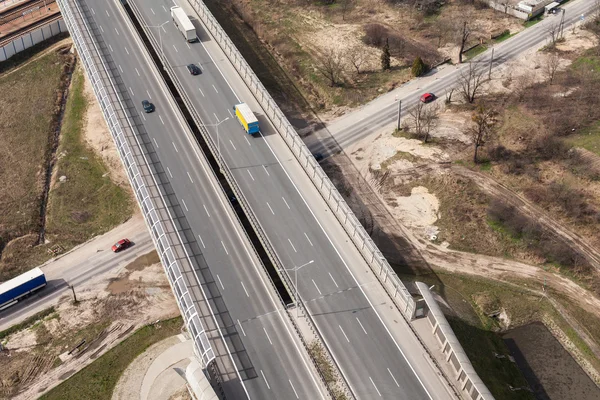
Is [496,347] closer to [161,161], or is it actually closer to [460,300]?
[460,300]

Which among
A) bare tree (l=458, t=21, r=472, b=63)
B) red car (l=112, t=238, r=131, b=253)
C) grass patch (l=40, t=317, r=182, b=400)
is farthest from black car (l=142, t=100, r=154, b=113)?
bare tree (l=458, t=21, r=472, b=63)

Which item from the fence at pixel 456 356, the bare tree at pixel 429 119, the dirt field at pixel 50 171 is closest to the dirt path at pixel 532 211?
the bare tree at pixel 429 119

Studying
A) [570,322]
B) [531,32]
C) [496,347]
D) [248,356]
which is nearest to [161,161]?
[248,356]

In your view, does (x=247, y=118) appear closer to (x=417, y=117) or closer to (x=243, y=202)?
(x=243, y=202)

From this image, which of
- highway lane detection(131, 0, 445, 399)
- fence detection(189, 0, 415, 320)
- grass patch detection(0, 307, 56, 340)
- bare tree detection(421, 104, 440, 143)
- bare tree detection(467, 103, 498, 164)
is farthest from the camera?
bare tree detection(421, 104, 440, 143)

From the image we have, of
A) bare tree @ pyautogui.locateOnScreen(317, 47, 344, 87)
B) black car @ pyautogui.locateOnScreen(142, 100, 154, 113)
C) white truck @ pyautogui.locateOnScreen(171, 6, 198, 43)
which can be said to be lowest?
bare tree @ pyautogui.locateOnScreen(317, 47, 344, 87)

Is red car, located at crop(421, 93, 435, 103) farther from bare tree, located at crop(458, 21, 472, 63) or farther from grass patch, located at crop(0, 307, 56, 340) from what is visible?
grass patch, located at crop(0, 307, 56, 340)
